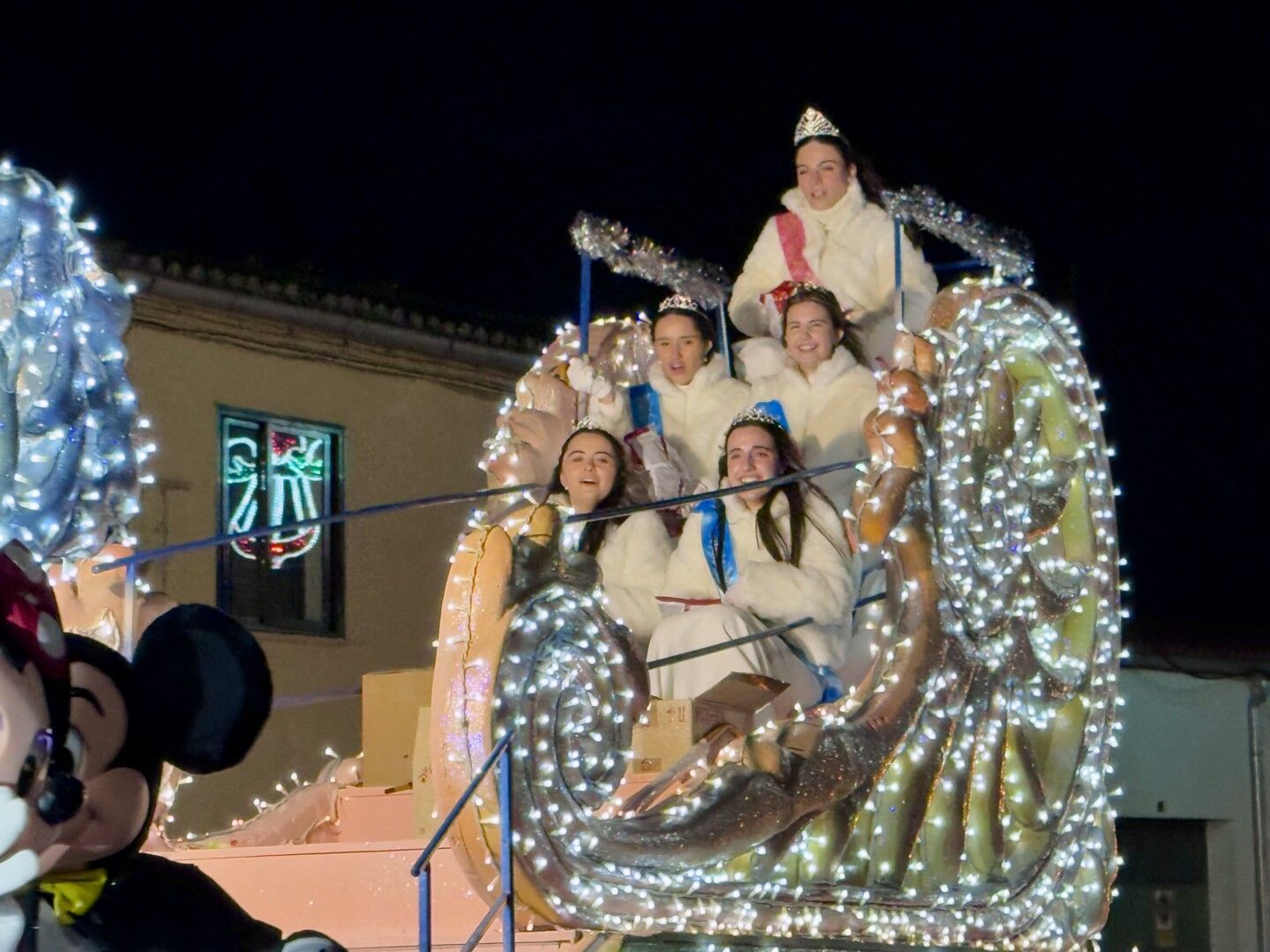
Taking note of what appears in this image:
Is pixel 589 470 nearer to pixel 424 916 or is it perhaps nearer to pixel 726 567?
pixel 726 567

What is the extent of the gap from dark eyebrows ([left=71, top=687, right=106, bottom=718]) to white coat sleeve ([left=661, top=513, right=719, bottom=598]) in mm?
3370

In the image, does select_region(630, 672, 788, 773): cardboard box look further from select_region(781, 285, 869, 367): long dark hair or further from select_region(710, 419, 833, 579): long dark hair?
select_region(781, 285, 869, 367): long dark hair

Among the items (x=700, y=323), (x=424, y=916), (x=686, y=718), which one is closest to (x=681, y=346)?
(x=700, y=323)

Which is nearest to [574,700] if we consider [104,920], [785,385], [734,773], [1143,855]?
[734,773]

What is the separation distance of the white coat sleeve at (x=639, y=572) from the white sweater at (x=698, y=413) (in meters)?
0.54

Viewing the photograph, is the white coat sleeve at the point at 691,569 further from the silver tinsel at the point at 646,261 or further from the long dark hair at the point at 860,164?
the long dark hair at the point at 860,164

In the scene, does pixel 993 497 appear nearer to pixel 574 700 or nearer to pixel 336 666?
pixel 574 700

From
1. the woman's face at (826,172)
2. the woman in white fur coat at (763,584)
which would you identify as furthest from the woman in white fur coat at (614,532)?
the woman's face at (826,172)

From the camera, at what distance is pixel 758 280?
968 centimetres

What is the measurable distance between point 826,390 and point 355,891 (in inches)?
113

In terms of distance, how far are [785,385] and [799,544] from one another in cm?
117

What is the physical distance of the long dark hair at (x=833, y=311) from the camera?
8.62 meters

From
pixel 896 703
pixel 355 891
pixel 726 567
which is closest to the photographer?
pixel 355 891

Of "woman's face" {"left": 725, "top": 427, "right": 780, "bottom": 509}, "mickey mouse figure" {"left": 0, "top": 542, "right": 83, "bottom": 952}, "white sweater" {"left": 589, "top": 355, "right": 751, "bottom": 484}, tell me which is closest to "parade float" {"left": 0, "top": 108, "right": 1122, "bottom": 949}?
"white sweater" {"left": 589, "top": 355, "right": 751, "bottom": 484}
